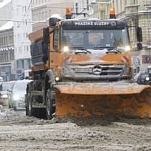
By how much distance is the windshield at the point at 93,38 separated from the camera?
19.2 metres

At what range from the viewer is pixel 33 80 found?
23766 millimetres

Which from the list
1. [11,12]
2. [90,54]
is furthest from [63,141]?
[11,12]

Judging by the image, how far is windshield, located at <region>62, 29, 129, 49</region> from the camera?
1919 centimetres

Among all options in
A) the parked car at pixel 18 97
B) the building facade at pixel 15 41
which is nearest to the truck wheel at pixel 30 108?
the parked car at pixel 18 97

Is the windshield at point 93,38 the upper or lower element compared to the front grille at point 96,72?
upper

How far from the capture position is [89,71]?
18.7 metres

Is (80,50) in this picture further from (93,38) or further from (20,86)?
(20,86)

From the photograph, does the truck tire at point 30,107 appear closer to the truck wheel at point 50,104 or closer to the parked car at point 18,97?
the truck wheel at point 50,104

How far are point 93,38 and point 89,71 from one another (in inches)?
47.4

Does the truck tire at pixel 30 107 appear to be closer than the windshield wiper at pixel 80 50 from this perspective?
No

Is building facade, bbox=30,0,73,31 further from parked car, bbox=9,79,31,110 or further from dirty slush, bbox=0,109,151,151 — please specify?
dirty slush, bbox=0,109,151,151

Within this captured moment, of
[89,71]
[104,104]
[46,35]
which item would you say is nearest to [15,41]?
[46,35]


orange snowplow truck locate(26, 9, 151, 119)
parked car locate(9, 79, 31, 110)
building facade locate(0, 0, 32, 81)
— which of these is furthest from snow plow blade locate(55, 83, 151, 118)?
building facade locate(0, 0, 32, 81)

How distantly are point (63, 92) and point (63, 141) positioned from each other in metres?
4.29
